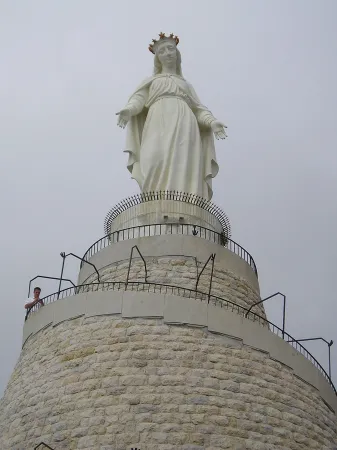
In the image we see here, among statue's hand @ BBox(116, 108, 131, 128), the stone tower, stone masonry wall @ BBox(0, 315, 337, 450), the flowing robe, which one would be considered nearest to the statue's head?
the flowing robe

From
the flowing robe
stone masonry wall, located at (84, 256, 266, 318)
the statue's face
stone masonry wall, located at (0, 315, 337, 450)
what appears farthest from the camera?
the statue's face

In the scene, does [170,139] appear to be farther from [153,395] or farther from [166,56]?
[153,395]

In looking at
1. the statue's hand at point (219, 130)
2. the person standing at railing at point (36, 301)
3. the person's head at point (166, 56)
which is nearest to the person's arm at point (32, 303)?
the person standing at railing at point (36, 301)

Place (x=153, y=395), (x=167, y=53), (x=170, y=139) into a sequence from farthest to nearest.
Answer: (x=167, y=53), (x=170, y=139), (x=153, y=395)

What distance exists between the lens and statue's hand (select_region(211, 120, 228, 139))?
21.7 m

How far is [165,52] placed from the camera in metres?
23.3

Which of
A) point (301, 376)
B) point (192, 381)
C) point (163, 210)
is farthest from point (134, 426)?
point (163, 210)

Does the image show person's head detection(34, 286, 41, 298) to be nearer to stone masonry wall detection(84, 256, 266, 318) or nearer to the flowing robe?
stone masonry wall detection(84, 256, 266, 318)

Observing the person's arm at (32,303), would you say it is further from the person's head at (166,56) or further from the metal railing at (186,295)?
the person's head at (166,56)

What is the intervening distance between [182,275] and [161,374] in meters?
3.63

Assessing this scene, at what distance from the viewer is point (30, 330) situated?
16703mm

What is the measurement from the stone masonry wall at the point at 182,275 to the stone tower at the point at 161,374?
0.03 metres

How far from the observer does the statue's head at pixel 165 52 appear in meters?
23.3

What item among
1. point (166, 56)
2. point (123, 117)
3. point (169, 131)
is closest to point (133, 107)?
point (123, 117)
